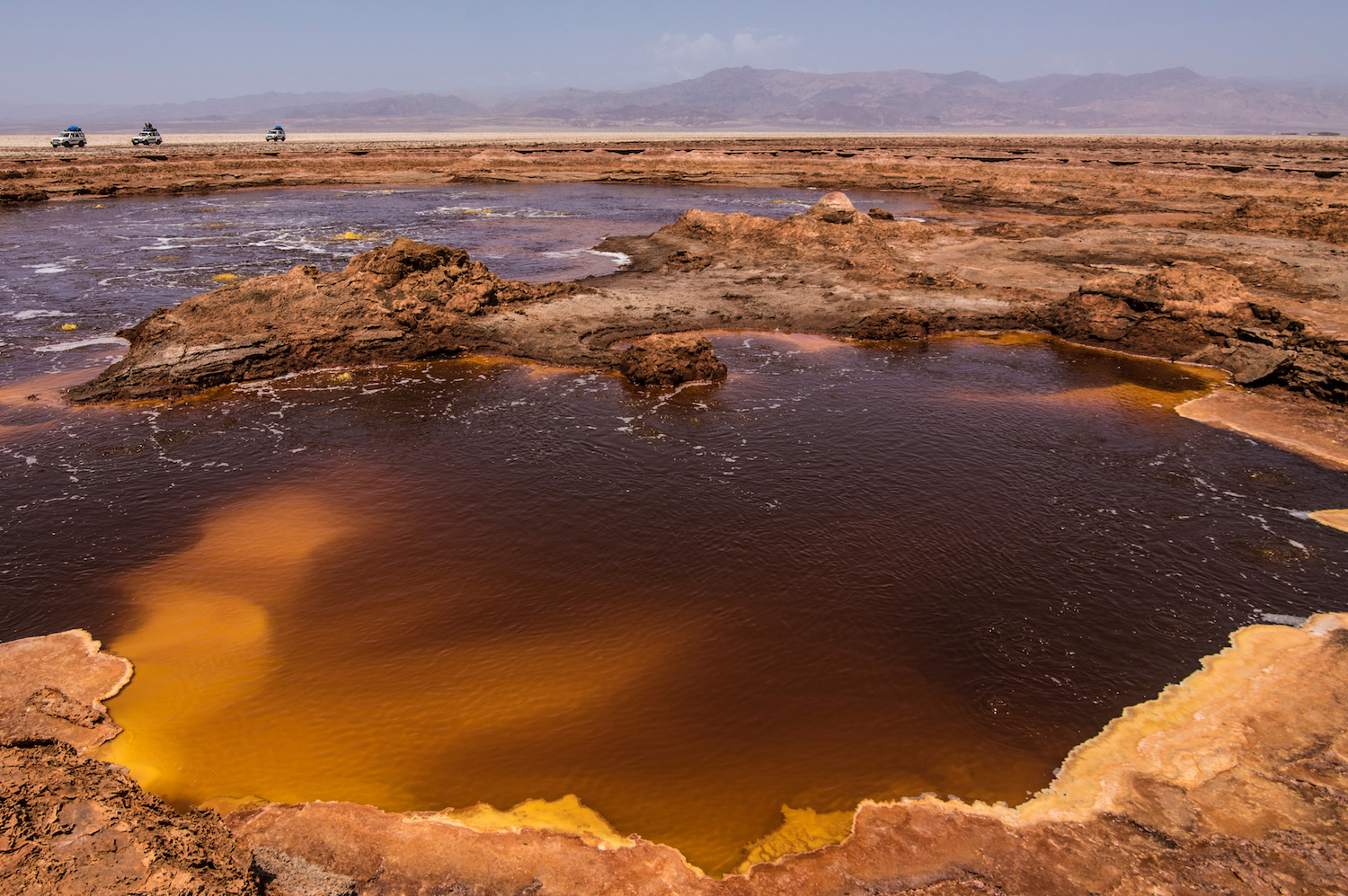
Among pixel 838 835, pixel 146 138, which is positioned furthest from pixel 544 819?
pixel 146 138

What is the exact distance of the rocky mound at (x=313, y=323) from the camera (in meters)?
20.2

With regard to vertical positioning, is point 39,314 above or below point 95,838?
above

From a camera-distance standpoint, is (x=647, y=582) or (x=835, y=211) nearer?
(x=647, y=582)

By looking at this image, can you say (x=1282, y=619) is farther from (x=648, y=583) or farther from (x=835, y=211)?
(x=835, y=211)

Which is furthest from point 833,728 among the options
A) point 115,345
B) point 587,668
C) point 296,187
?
point 296,187

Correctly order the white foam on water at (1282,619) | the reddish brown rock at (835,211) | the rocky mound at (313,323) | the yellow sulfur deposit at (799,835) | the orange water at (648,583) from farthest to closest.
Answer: the reddish brown rock at (835,211)
the rocky mound at (313,323)
the white foam on water at (1282,619)
the orange water at (648,583)
the yellow sulfur deposit at (799,835)

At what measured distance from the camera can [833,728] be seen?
31.6 feet

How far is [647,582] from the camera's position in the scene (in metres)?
12.5

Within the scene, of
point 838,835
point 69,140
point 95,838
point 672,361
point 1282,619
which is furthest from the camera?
point 69,140

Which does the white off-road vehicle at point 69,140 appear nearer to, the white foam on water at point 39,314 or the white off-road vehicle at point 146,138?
the white off-road vehicle at point 146,138

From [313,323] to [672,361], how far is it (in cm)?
1209

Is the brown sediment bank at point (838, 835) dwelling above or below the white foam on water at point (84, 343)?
below

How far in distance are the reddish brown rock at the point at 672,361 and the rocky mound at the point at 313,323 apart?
6674 mm

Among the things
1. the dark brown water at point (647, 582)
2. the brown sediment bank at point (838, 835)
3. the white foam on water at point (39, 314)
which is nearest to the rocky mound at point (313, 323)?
the dark brown water at point (647, 582)
